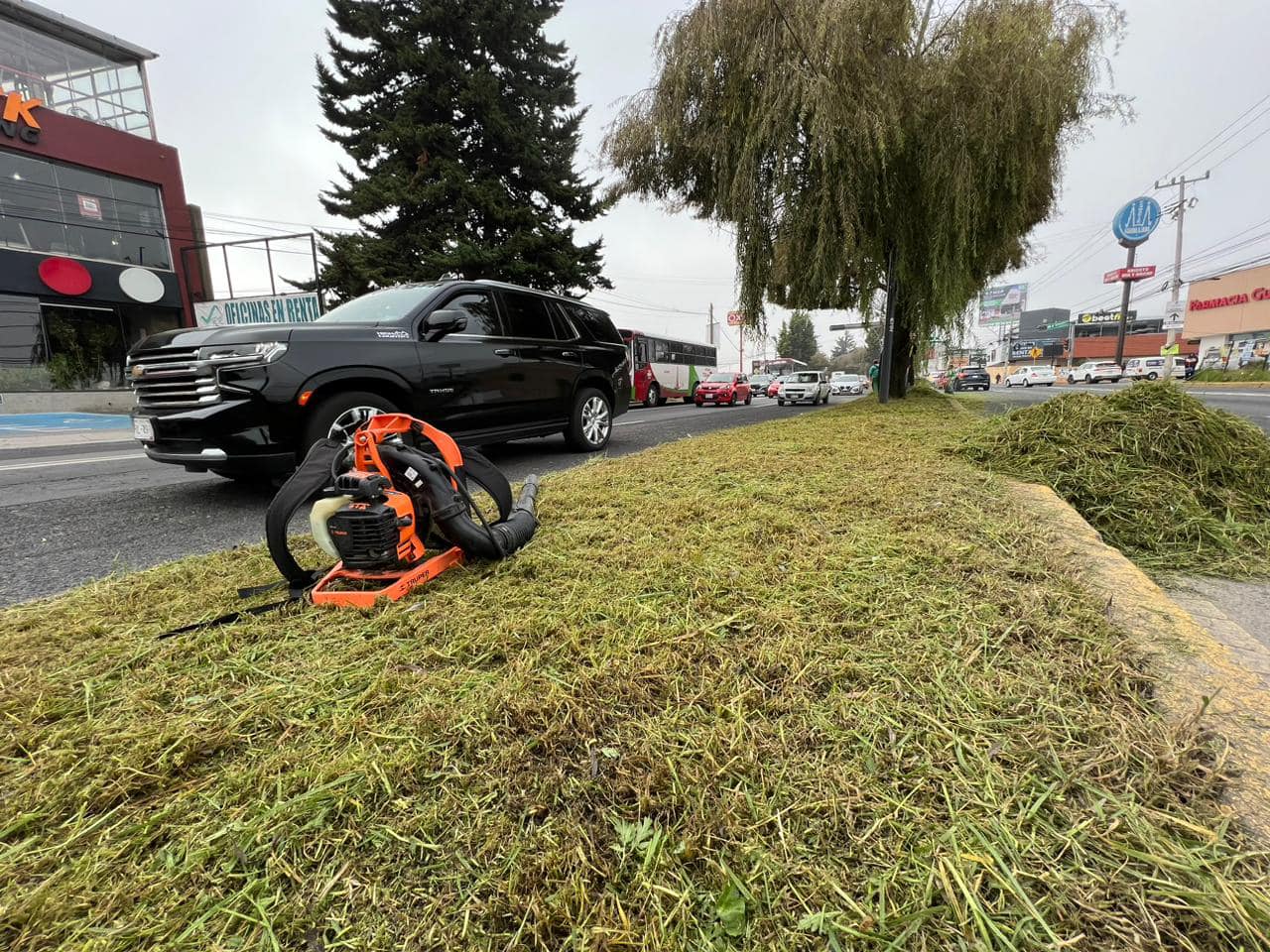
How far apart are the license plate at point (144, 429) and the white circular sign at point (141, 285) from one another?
20.6 metres

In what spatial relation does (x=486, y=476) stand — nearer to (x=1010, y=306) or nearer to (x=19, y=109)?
(x=19, y=109)

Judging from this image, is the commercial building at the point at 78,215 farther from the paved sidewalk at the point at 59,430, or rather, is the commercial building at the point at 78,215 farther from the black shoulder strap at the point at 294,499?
the black shoulder strap at the point at 294,499

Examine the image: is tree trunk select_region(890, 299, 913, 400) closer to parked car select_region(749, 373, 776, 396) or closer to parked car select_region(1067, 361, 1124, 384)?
parked car select_region(749, 373, 776, 396)

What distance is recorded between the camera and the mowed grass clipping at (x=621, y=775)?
84cm

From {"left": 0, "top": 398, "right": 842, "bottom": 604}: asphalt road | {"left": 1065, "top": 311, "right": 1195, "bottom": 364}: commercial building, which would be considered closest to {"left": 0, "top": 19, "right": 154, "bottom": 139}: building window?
{"left": 0, "top": 398, "right": 842, "bottom": 604}: asphalt road

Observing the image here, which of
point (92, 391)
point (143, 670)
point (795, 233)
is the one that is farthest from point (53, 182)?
point (143, 670)

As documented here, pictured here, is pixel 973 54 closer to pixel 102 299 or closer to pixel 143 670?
pixel 143 670

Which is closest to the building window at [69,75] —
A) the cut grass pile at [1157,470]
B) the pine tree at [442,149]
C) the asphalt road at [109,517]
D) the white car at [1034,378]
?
the pine tree at [442,149]

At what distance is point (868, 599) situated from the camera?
5.92 feet

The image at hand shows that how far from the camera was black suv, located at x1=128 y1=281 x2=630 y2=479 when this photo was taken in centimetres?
361

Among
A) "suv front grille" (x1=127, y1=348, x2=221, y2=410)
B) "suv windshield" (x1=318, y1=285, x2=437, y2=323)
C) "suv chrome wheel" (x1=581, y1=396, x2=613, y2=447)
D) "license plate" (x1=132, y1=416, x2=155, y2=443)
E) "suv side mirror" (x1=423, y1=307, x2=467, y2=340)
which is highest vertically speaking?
"suv windshield" (x1=318, y1=285, x2=437, y2=323)

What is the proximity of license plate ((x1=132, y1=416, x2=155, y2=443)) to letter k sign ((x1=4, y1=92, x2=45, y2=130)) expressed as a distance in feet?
71.2

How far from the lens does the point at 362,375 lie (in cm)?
409

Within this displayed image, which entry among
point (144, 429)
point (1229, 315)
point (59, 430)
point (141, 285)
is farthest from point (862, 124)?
point (1229, 315)
